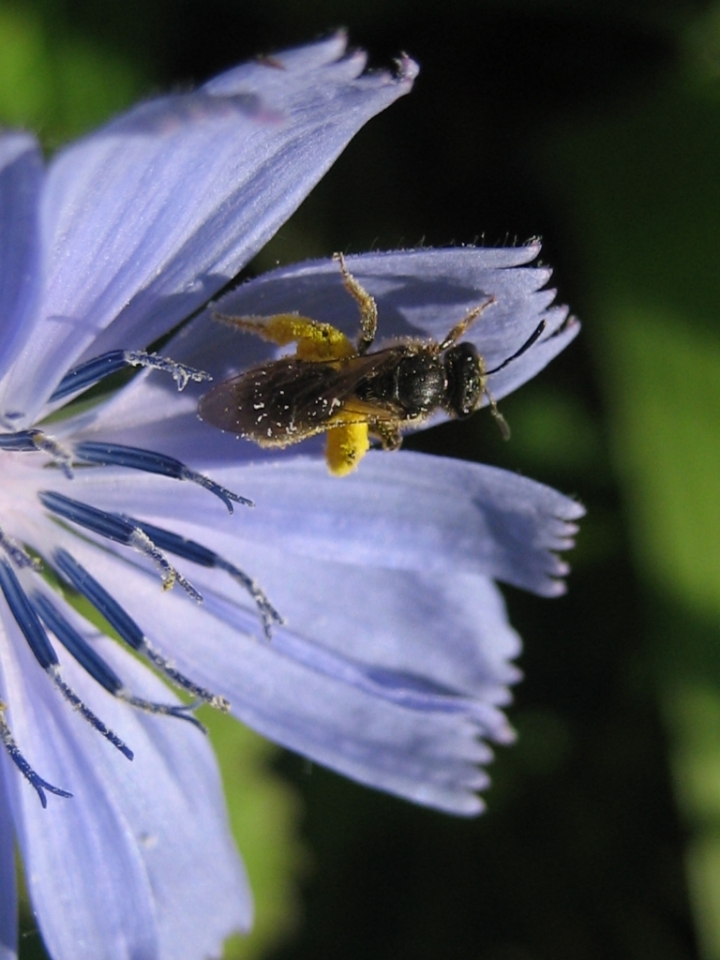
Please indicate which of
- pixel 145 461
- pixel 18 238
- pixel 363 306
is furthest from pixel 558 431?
pixel 18 238

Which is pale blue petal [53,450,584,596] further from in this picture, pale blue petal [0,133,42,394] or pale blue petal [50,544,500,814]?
pale blue petal [0,133,42,394]

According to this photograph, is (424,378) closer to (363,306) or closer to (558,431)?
(363,306)

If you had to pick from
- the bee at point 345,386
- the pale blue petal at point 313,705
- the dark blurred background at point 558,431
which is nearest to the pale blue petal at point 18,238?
the bee at point 345,386

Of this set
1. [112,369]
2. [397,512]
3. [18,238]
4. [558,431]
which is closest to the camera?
[18,238]

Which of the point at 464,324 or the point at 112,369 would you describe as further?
the point at 464,324

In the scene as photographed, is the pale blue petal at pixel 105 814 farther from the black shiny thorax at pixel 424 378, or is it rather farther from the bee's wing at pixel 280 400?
the black shiny thorax at pixel 424 378

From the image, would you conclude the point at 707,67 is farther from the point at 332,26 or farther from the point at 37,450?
the point at 37,450

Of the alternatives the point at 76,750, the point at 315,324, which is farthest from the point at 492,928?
the point at 315,324
